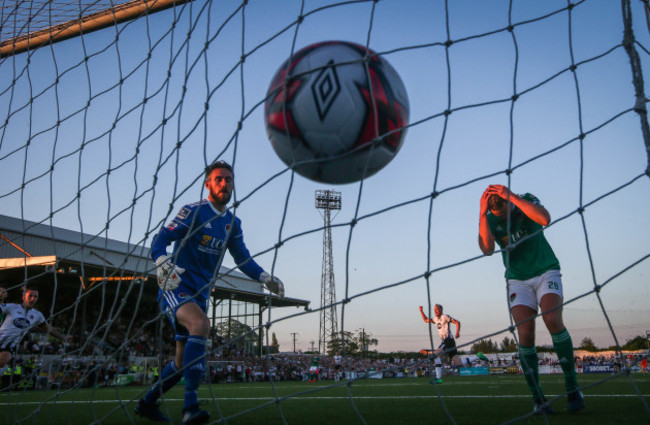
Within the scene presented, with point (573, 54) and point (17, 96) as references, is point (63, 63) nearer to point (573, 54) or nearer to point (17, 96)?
point (17, 96)

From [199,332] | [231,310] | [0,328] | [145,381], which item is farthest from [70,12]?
[231,310]

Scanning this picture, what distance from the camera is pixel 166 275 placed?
138 inches

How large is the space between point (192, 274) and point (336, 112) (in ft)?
6.21

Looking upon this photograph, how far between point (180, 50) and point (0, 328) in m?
5.26

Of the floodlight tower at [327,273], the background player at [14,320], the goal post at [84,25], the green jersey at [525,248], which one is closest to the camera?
the green jersey at [525,248]

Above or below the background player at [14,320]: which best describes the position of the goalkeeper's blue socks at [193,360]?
below

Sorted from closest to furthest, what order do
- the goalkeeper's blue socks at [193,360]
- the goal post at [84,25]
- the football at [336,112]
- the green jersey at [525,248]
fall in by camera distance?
1. the football at [336,112]
2. the goalkeeper's blue socks at [193,360]
3. the green jersey at [525,248]
4. the goal post at [84,25]

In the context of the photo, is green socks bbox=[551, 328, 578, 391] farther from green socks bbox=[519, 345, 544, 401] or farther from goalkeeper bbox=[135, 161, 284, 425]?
goalkeeper bbox=[135, 161, 284, 425]

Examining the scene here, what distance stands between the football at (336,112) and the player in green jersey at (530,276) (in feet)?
3.79

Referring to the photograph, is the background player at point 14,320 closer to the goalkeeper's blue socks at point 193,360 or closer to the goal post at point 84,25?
the goal post at point 84,25

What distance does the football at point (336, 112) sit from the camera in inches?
99.2

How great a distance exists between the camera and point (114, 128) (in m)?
4.12

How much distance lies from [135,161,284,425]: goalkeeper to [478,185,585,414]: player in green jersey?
1.61 meters

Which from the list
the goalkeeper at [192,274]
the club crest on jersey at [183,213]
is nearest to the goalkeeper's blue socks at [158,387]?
the goalkeeper at [192,274]
